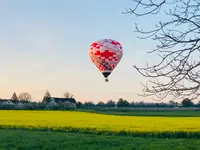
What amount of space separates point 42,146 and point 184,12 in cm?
1379

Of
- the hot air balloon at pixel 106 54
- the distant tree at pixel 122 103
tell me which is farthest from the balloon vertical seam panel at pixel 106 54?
the distant tree at pixel 122 103

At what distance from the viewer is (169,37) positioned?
477cm

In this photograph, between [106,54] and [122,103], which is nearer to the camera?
[106,54]

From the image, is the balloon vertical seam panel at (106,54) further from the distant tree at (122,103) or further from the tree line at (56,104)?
the distant tree at (122,103)

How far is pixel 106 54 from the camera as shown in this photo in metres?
35.0

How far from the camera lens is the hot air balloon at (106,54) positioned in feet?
116

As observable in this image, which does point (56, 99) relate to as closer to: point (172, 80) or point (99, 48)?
point (99, 48)

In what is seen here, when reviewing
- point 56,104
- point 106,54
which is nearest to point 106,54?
point 106,54

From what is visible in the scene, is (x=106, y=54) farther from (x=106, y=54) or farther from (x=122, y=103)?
(x=122, y=103)

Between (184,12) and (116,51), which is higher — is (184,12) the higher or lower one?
the lower one

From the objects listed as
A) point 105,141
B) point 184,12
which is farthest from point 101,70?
point 184,12

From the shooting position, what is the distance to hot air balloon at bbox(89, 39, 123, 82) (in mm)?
35344

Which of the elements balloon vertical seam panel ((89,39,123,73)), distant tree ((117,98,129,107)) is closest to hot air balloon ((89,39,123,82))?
balloon vertical seam panel ((89,39,123,73))

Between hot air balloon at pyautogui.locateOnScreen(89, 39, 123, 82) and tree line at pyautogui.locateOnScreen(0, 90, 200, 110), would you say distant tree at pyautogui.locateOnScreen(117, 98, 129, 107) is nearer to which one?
tree line at pyautogui.locateOnScreen(0, 90, 200, 110)
